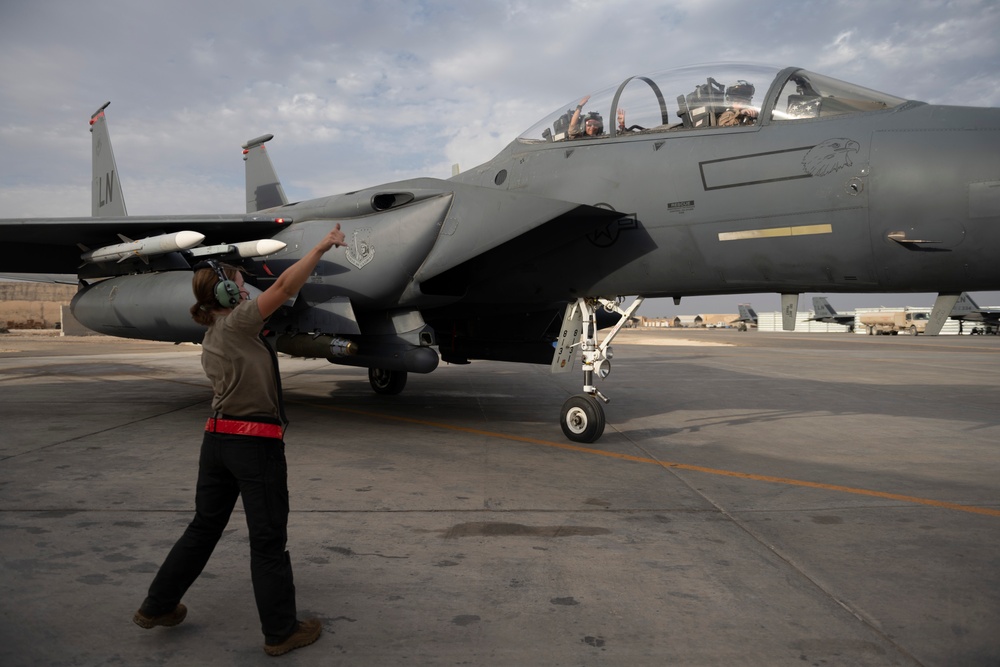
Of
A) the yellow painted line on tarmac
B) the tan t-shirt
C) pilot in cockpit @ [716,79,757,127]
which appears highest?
pilot in cockpit @ [716,79,757,127]

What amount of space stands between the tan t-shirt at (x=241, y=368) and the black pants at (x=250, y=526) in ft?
0.40

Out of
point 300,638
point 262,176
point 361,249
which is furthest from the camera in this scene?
point 262,176

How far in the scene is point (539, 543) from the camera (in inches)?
148

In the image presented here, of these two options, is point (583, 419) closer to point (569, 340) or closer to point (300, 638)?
point (569, 340)

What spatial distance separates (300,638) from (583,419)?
14.9 feet

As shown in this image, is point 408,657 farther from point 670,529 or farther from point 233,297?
point 670,529

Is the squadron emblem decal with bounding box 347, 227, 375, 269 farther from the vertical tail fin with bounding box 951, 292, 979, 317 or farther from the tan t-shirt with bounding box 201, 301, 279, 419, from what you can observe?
the vertical tail fin with bounding box 951, 292, 979, 317

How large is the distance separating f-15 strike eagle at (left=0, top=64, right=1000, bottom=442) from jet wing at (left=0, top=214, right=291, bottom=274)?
3cm

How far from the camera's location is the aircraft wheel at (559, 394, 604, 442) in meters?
6.68

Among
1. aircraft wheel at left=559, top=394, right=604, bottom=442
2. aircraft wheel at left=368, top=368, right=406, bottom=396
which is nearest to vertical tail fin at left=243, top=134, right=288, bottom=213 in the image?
aircraft wheel at left=368, top=368, right=406, bottom=396

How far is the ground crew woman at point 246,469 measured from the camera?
100 inches

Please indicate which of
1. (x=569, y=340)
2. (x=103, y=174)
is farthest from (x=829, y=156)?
(x=103, y=174)

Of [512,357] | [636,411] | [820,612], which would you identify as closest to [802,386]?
[636,411]

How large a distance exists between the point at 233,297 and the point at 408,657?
→ 1577 mm
